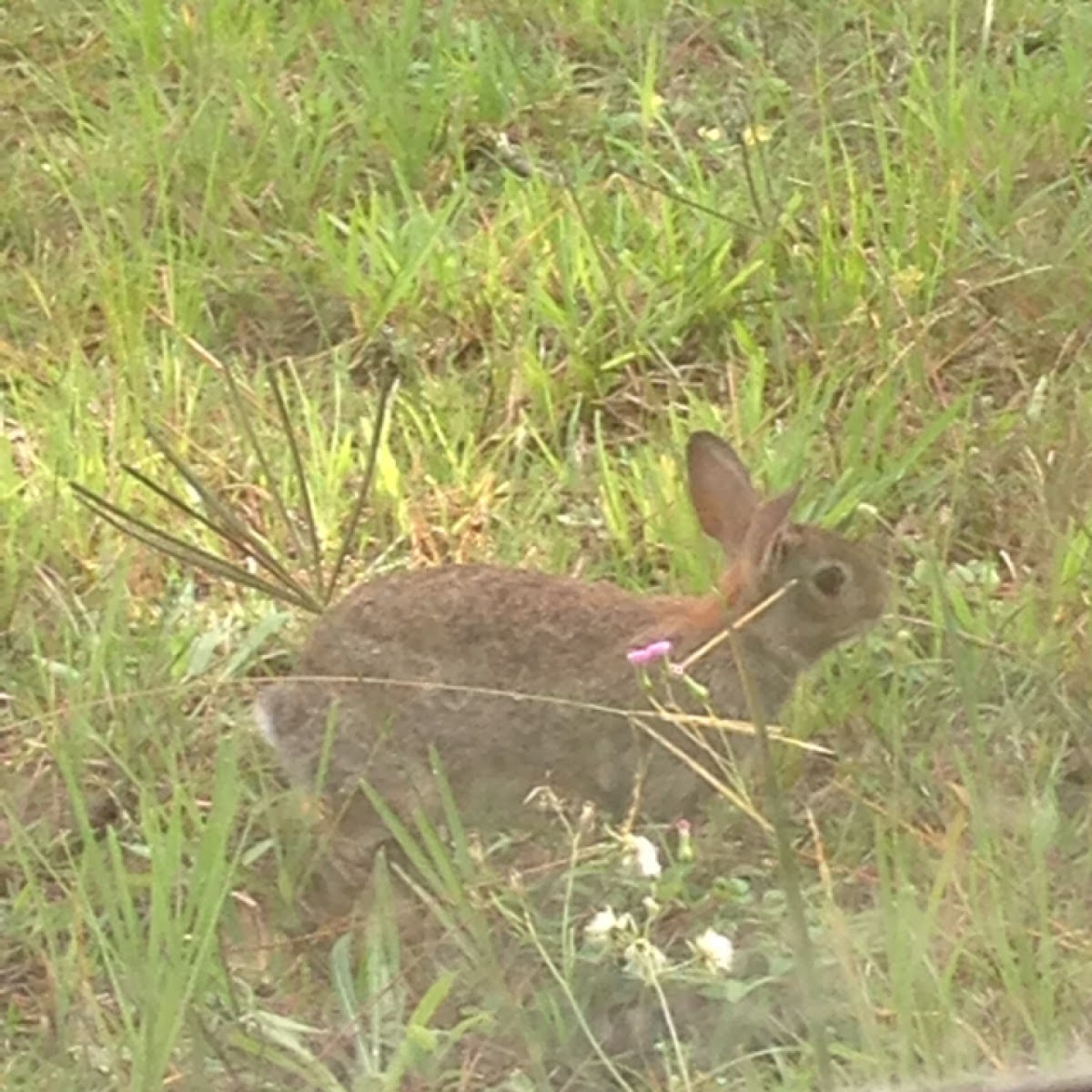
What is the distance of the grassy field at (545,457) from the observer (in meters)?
1.75

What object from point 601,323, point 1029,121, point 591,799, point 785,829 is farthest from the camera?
point 1029,121

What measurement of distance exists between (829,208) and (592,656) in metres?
0.89

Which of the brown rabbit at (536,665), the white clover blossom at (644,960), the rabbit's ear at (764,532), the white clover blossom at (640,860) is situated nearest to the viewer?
the white clover blossom at (644,960)

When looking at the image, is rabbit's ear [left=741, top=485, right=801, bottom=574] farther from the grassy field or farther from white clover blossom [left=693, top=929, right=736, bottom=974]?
white clover blossom [left=693, top=929, right=736, bottom=974]

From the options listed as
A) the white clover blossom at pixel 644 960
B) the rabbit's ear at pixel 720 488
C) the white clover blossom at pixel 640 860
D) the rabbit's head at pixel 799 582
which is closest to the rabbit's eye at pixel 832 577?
the rabbit's head at pixel 799 582

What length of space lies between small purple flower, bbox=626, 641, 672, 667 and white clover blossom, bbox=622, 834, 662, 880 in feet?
0.81

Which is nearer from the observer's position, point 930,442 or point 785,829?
point 785,829

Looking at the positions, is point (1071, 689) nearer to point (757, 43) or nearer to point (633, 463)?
point (633, 463)

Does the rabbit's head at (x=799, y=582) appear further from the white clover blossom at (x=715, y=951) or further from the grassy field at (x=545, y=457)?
the white clover blossom at (x=715, y=951)

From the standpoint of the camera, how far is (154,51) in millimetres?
3174

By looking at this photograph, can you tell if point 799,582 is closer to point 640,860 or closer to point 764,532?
point 764,532

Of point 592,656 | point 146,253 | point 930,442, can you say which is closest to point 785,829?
point 592,656

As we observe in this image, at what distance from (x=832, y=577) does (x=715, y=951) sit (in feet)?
1.84

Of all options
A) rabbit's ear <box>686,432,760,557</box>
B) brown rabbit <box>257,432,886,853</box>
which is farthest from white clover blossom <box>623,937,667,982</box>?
rabbit's ear <box>686,432,760,557</box>
